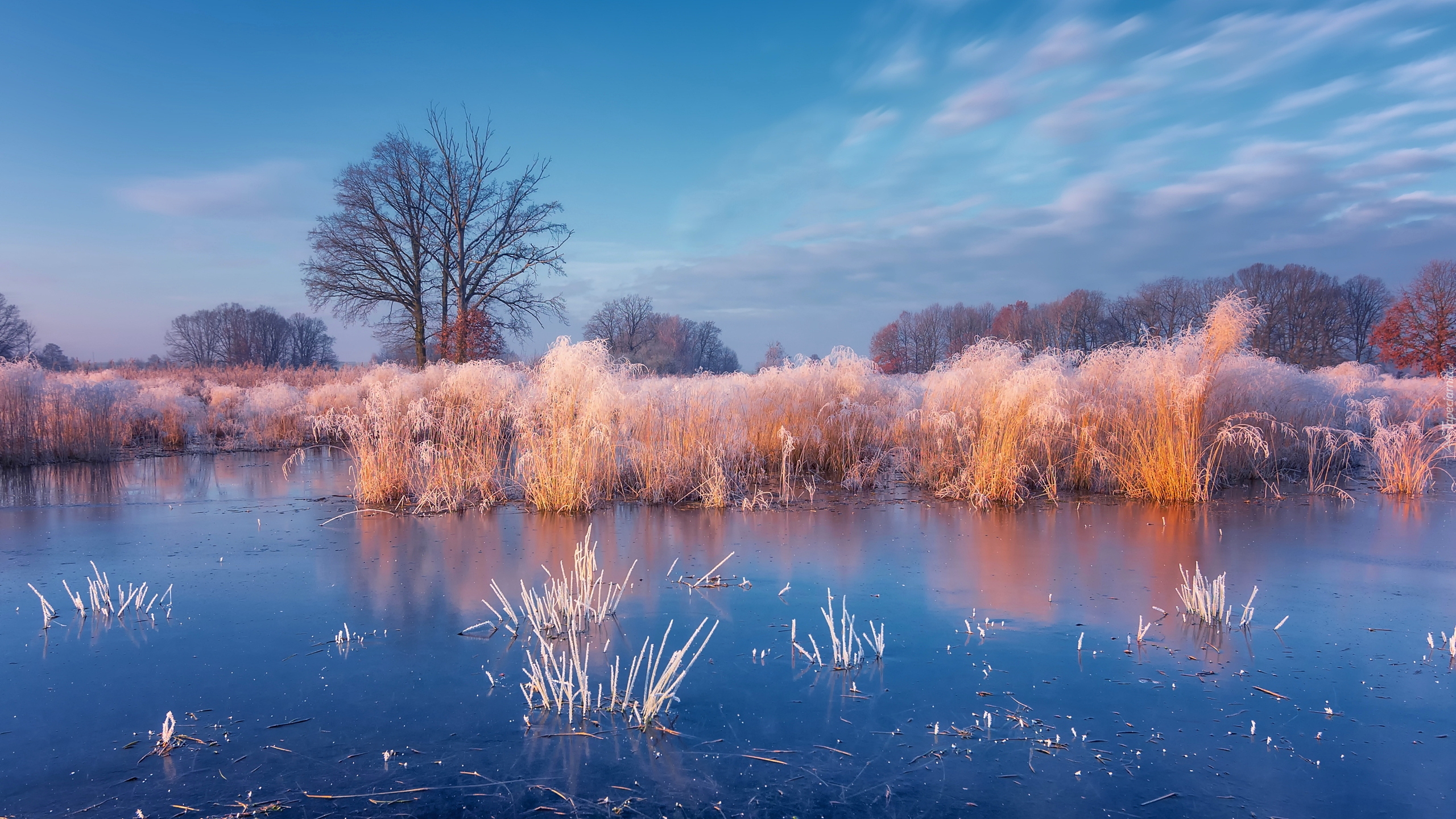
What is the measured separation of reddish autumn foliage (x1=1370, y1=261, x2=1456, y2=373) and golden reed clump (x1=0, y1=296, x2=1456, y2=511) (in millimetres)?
27071

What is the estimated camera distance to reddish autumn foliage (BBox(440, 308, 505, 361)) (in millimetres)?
23719

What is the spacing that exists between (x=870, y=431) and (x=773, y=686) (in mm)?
7646

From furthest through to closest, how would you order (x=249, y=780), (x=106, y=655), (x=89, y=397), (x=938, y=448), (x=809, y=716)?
(x=89, y=397)
(x=938, y=448)
(x=106, y=655)
(x=809, y=716)
(x=249, y=780)

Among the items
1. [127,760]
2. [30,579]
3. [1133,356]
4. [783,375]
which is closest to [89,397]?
[30,579]

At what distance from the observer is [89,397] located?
13.4 metres

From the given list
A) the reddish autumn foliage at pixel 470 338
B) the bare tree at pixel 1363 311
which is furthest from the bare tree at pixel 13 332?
the bare tree at pixel 1363 311

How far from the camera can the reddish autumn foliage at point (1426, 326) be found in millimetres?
31328

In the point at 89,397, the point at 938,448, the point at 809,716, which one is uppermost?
the point at 89,397

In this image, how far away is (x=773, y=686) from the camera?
3533 mm

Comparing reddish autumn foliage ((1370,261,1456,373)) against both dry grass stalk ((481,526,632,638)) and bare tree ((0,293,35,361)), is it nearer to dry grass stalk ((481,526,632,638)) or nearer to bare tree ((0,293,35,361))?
dry grass stalk ((481,526,632,638))

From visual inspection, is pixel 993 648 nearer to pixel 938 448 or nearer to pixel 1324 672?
pixel 1324 672

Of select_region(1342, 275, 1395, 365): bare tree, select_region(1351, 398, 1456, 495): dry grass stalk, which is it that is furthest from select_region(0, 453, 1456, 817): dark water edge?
select_region(1342, 275, 1395, 365): bare tree

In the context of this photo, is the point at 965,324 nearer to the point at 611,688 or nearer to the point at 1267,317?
the point at 1267,317

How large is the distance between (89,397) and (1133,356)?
660 inches
